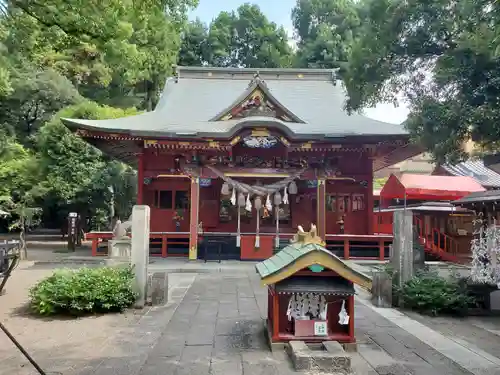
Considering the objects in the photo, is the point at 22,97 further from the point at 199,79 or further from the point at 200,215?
the point at 200,215

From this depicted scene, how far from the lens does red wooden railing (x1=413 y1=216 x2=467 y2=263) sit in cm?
1557

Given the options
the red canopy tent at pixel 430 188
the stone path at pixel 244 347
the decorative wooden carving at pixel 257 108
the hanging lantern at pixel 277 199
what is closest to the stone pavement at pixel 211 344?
the stone path at pixel 244 347

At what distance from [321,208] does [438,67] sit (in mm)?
9058

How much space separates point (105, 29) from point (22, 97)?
2565cm

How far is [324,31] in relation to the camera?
45625 millimetres

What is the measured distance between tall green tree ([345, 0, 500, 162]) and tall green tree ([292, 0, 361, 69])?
3391 cm

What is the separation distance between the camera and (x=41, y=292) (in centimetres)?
766

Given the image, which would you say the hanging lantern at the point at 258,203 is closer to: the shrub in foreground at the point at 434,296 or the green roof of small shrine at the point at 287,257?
the shrub in foreground at the point at 434,296

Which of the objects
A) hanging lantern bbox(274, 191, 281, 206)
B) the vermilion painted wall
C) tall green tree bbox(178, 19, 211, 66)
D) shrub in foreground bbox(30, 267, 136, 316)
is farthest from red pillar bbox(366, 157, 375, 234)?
tall green tree bbox(178, 19, 211, 66)

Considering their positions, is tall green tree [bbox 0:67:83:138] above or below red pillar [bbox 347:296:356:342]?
above

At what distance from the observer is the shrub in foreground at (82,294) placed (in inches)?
293

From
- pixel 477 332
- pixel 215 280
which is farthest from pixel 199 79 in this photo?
pixel 477 332

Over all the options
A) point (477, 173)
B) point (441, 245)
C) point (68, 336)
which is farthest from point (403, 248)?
point (477, 173)

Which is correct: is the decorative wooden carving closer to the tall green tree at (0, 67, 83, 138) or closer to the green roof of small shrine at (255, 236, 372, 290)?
the green roof of small shrine at (255, 236, 372, 290)
